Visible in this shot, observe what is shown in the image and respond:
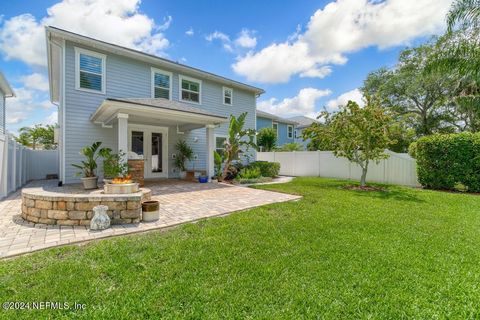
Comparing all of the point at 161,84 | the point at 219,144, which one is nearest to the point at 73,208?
the point at 161,84

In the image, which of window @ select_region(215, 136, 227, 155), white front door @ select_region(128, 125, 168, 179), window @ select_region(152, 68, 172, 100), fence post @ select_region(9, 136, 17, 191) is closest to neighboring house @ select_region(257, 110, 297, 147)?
window @ select_region(215, 136, 227, 155)

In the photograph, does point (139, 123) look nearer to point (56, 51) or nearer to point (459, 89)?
point (56, 51)

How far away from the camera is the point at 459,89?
14766mm

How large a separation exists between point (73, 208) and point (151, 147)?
789cm

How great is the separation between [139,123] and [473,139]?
14801mm

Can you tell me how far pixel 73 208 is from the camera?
4.78m

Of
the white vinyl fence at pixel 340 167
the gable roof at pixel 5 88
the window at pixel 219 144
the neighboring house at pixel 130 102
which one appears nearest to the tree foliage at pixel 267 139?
the white vinyl fence at pixel 340 167

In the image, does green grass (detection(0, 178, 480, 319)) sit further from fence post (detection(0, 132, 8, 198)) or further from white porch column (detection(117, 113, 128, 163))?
fence post (detection(0, 132, 8, 198))

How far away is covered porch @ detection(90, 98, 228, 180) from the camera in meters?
8.47

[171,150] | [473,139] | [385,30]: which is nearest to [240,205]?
[171,150]

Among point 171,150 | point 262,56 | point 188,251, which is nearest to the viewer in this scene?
point 188,251

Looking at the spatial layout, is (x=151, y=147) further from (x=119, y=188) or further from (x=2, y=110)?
(x=2, y=110)

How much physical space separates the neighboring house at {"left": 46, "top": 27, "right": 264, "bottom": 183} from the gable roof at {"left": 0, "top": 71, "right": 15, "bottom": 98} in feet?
6.68

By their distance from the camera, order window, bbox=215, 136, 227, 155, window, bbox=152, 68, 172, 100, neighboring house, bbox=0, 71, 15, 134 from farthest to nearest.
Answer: window, bbox=215, 136, 227, 155 < neighboring house, bbox=0, 71, 15, 134 < window, bbox=152, 68, 172, 100
